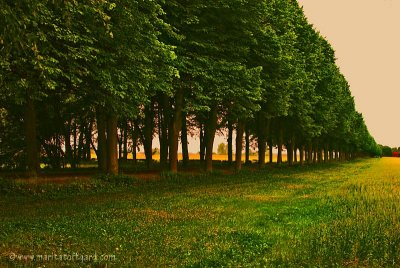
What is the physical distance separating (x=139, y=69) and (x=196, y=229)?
41.8ft

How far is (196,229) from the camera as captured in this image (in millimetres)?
11852

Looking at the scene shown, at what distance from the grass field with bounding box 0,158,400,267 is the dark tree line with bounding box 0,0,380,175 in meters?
4.64

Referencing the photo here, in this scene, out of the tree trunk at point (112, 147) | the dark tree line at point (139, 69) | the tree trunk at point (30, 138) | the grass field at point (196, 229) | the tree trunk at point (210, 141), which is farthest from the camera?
the tree trunk at point (210, 141)

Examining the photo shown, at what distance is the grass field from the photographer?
8852 millimetres

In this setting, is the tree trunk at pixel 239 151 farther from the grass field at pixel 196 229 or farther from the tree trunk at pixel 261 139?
the grass field at pixel 196 229

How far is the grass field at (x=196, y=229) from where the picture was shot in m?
8.85

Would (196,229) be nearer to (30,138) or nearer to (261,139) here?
(30,138)

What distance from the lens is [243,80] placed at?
108ft

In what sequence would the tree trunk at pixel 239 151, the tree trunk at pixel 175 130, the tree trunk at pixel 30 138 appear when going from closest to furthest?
the tree trunk at pixel 30 138
the tree trunk at pixel 175 130
the tree trunk at pixel 239 151

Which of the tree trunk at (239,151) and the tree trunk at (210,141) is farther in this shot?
the tree trunk at (239,151)

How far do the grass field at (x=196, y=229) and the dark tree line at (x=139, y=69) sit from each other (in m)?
4.64

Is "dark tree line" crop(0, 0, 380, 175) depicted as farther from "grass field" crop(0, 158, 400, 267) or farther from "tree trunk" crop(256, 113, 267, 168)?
"grass field" crop(0, 158, 400, 267)

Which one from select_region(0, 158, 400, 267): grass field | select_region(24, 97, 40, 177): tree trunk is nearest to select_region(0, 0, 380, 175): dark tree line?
select_region(24, 97, 40, 177): tree trunk

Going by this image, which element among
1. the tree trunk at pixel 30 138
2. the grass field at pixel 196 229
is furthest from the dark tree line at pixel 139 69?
the grass field at pixel 196 229
